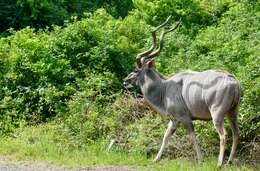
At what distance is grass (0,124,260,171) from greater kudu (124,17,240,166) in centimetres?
31

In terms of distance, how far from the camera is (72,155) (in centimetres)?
1227

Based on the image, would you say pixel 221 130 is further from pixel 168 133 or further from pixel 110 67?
Answer: pixel 110 67

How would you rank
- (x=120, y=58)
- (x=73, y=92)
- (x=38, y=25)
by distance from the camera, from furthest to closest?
(x=38, y=25), (x=120, y=58), (x=73, y=92)

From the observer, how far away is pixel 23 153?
1249 centimetres

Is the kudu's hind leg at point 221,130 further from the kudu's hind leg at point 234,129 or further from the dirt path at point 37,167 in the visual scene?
the dirt path at point 37,167

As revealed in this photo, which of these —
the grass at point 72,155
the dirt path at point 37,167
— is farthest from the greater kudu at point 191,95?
the dirt path at point 37,167

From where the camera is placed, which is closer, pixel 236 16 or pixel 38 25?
pixel 236 16

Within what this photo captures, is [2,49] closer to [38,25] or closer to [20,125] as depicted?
[20,125]

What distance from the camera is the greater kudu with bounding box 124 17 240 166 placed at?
10617 millimetres

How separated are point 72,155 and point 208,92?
3.12 metres

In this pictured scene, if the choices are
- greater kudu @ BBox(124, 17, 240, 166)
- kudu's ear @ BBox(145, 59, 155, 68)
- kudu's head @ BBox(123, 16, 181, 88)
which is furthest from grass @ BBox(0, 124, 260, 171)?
kudu's ear @ BBox(145, 59, 155, 68)

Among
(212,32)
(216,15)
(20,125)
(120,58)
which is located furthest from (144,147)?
(216,15)

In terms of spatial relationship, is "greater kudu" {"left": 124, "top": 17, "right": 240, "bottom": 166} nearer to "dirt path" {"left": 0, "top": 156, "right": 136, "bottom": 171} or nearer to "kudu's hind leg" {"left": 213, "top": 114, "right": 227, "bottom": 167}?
"kudu's hind leg" {"left": 213, "top": 114, "right": 227, "bottom": 167}

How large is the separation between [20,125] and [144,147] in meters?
3.40
